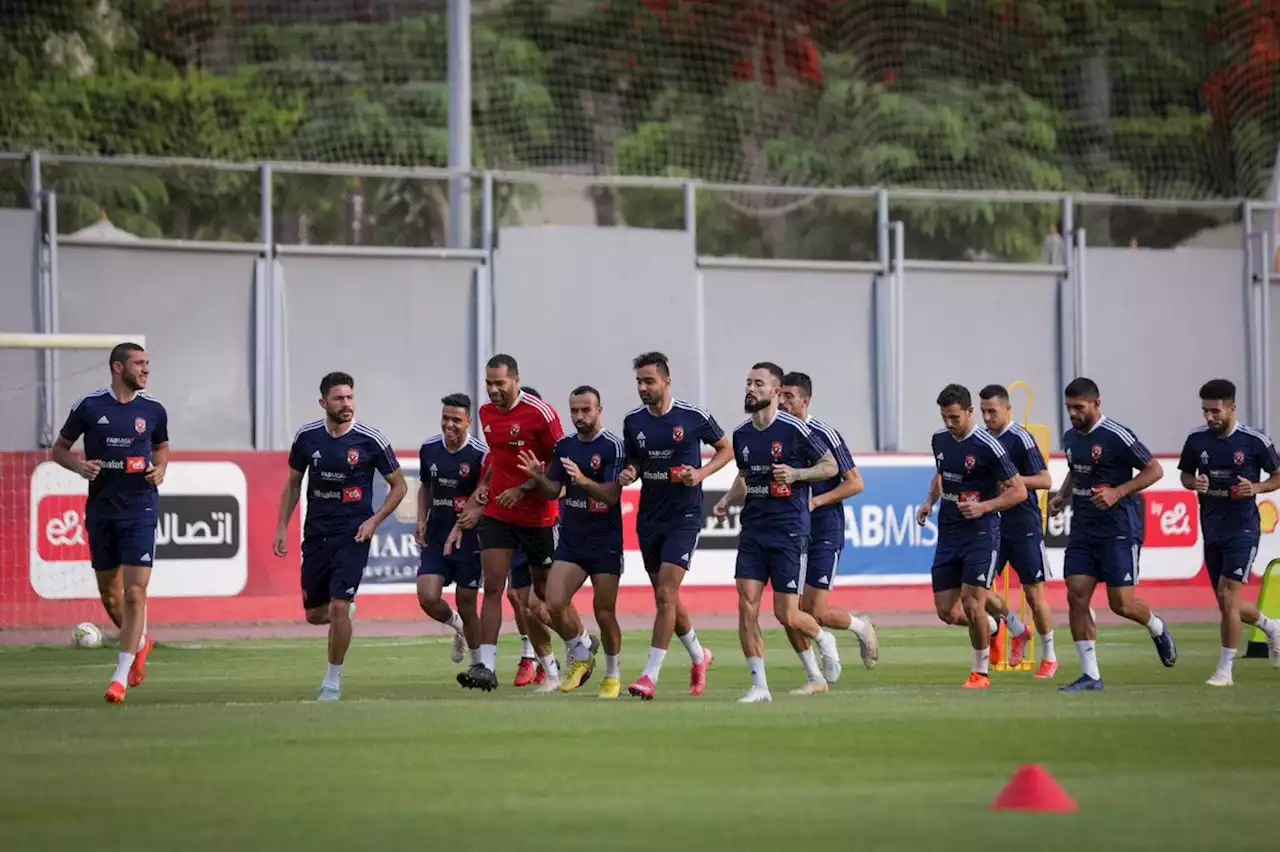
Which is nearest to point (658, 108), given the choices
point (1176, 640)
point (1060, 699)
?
Result: point (1176, 640)

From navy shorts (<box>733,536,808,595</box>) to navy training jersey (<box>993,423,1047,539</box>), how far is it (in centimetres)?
320

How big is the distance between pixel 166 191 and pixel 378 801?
18.7 meters

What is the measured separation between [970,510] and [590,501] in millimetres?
3189

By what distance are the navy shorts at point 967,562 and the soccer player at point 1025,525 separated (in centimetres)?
34

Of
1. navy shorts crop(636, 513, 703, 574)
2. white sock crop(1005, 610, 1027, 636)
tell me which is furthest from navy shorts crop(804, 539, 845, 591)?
navy shorts crop(636, 513, 703, 574)

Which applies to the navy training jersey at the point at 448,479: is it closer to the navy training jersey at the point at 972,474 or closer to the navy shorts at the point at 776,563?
the navy shorts at the point at 776,563

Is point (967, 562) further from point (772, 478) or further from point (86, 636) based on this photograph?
point (86, 636)

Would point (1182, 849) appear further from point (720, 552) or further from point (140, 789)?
point (720, 552)

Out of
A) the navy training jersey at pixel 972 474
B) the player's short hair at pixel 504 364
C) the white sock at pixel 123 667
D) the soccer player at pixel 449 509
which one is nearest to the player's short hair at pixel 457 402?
the soccer player at pixel 449 509

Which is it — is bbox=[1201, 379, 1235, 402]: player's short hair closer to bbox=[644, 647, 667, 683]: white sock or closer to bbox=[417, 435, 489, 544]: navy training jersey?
bbox=[644, 647, 667, 683]: white sock

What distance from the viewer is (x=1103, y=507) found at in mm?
17312

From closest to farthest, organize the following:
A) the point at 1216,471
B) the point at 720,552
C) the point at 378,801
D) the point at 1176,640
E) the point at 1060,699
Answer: the point at 378,801, the point at 1060,699, the point at 1216,471, the point at 1176,640, the point at 720,552

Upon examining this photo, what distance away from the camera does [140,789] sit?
34.0 feet

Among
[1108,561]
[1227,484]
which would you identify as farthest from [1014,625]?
[1227,484]
